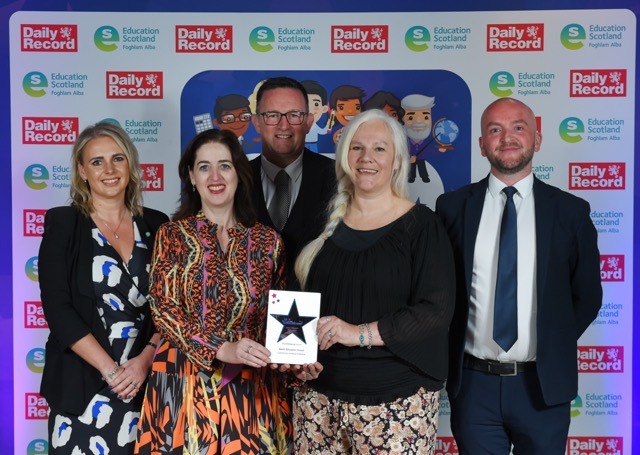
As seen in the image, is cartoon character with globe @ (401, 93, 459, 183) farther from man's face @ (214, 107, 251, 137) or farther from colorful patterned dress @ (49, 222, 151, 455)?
colorful patterned dress @ (49, 222, 151, 455)

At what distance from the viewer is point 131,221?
3.00 meters

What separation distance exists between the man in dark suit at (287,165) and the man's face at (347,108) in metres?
0.59

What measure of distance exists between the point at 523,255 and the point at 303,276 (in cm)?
86

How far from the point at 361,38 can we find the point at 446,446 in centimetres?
234

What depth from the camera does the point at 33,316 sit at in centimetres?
400

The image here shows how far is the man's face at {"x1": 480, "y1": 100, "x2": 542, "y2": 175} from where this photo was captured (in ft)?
9.10

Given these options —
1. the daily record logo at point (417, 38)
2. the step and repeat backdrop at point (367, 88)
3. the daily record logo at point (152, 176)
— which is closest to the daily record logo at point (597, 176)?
Result: the step and repeat backdrop at point (367, 88)

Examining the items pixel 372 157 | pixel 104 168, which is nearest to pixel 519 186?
pixel 372 157

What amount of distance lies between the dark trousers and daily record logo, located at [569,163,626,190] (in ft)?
5.25

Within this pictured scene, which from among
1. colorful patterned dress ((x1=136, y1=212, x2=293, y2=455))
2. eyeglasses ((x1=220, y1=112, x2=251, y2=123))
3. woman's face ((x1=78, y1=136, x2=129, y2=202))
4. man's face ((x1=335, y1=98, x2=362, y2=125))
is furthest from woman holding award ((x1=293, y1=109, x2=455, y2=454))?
eyeglasses ((x1=220, y1=112, x2=251, y2=123))

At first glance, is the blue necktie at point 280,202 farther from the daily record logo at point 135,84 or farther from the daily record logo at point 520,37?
the daily record logo at point 520,37

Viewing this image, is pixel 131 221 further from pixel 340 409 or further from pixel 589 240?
pixel 589 240

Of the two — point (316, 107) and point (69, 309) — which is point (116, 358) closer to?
point (69, 309)

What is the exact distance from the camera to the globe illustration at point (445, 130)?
12.9 feet
